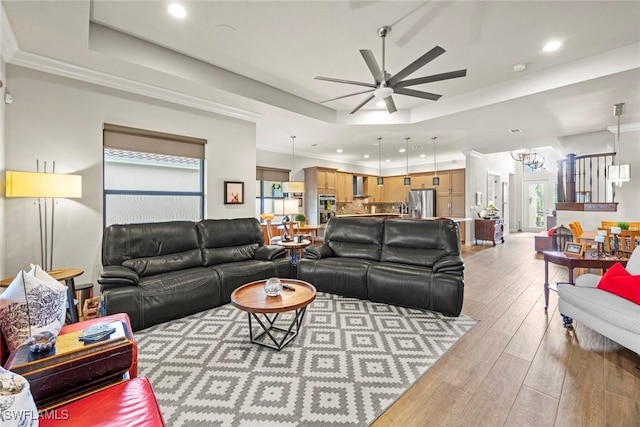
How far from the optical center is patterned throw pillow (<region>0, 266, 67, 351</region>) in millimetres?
1431

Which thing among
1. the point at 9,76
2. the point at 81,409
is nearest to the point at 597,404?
the point at 81,409

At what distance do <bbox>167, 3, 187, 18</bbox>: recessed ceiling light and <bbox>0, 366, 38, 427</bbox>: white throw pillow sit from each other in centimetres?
287

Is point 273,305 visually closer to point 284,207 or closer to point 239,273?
point 239,273

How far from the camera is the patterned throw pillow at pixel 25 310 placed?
4.69 ft

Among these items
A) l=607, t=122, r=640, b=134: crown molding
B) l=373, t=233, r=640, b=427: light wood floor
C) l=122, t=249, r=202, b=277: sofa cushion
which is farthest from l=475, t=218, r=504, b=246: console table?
l=122, t=249, r=202, b=277: sofa cushion

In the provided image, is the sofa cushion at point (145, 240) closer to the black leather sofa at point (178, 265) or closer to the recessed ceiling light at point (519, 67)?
the black leather sofa at point (178, 265)

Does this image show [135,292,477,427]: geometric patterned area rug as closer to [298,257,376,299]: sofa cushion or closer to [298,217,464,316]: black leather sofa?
[298,217,464,316]: black leather sofa

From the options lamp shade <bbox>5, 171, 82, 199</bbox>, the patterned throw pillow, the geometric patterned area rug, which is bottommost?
the geometric patterned area rug

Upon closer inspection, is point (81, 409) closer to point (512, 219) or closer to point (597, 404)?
point (597, 404)

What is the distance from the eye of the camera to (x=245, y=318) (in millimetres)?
3184

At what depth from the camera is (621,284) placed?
238 centimetres

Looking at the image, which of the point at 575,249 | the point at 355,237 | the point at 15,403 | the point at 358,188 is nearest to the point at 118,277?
the point at 15,403

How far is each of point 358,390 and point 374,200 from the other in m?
9.07

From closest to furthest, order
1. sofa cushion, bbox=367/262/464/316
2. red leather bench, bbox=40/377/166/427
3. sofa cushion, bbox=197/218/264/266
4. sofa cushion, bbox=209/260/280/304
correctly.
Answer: red leather bench, bbox=40/377/166/427 → sofa cushion, bbox=367/262/464/316 → sofa cushion, bbox=209/260/280/304 → sofa cushion, bbox=197/218/264/266
